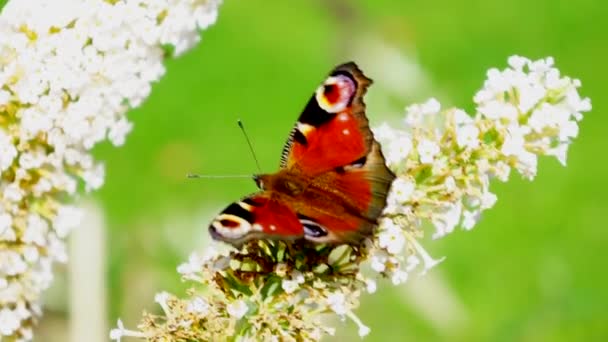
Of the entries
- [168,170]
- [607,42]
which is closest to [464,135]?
[168,170]

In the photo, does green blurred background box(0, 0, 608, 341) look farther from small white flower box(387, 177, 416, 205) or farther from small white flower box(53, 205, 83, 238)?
small white flower box(387, 177, 416, 205)

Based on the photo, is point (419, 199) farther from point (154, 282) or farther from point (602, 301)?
point (602, 301)

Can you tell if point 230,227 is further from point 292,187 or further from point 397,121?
point 397,121

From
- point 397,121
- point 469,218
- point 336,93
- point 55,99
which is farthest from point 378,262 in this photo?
point 397,121

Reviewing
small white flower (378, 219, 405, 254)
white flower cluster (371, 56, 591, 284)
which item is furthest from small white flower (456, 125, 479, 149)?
small white flower (378, 219, 405, 254)

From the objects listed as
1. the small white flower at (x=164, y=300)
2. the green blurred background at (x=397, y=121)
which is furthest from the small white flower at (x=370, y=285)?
the green blurred background at (x=397, y=121)
